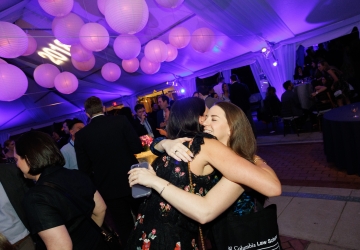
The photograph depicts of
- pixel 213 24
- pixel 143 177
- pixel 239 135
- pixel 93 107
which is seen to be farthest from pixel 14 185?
pixel 213 24

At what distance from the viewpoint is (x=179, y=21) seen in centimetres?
646

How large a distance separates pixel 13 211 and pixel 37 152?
61cm

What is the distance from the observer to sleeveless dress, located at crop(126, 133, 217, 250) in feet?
3.37

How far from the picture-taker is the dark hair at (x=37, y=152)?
131 centimetres

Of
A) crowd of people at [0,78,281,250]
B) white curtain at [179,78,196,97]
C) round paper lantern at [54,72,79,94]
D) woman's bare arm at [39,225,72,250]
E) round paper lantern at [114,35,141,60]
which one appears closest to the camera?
crowd of people at [0,78,281,250]

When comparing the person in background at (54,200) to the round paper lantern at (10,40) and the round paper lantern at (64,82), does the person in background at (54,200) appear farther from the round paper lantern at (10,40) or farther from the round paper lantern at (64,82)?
the round paper lantern at (64,82)

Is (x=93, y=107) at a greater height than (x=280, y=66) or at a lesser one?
lesser

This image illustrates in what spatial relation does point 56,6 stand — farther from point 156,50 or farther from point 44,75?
point 44,75

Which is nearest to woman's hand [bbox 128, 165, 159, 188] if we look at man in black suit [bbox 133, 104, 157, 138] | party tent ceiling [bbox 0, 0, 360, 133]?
man in black suit [bbox 133, 104, 157, 138]

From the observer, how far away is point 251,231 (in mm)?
1029

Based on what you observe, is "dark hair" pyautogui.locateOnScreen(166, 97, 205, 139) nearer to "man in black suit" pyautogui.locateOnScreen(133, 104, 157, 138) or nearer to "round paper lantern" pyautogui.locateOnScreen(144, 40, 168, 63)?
"man in black suit" pyautogui.locateOnScreen(133, 104, 157, 138)

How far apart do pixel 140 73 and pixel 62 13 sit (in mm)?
6166

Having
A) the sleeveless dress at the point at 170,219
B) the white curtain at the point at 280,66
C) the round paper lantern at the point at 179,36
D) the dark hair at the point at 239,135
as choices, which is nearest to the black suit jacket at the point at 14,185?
the sleeveless dress at the point at 170,219

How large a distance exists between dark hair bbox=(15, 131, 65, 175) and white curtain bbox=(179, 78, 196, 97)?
31.0ft
